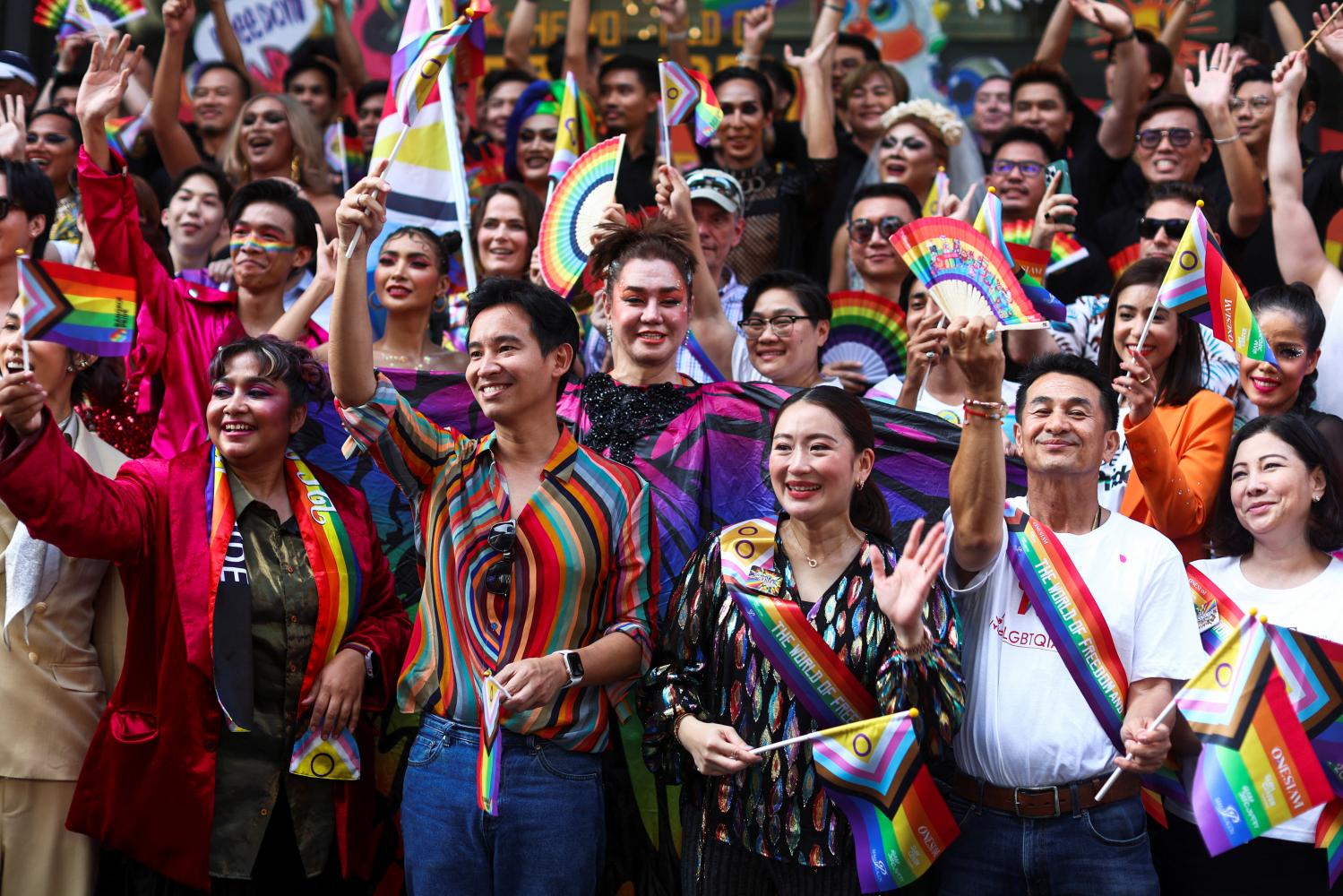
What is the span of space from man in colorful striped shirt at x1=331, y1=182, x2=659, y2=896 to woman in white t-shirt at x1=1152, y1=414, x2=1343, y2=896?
1.49 metres

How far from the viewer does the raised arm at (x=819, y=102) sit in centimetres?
723

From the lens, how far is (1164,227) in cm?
574

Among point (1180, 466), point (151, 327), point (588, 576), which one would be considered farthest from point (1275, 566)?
point (151, 327)

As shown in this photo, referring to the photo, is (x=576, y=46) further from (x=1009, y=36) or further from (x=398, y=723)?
(x=398, y=723)

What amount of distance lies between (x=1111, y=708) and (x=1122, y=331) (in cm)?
160

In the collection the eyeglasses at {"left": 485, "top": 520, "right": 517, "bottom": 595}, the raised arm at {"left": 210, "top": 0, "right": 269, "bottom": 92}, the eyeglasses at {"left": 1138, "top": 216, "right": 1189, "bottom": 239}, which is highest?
the raised arm at {"left": 210, "top": 0, "right": 269, "bottom": 92}

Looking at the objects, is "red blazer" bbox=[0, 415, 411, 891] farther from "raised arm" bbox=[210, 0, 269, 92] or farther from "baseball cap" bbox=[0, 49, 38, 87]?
"raised arm" bbox=[210, 0, 269, 92]

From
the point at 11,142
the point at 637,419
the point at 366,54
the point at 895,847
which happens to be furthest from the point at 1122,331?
the point at 366,54

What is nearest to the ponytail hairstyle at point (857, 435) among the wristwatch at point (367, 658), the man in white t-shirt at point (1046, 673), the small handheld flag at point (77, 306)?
the man in white t-shirt at point (1046, 673)

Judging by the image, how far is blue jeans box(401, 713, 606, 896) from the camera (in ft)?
12.2

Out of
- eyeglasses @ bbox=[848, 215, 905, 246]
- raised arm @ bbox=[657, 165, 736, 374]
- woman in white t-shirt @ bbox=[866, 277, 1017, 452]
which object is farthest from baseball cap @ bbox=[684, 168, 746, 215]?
woman in white t-shirt @ bbox=[866, 277, 1017, 452]

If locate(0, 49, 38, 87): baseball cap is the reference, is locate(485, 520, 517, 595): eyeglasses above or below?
below

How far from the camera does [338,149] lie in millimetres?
7391

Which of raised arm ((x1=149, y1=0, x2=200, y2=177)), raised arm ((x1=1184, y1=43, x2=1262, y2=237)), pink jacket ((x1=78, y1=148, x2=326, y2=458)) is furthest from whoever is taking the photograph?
raised arm ((x1=149, y1=0, x2=200, y2=177))
